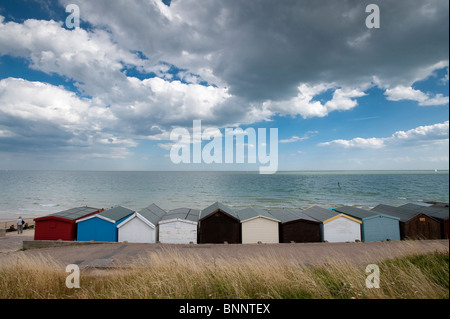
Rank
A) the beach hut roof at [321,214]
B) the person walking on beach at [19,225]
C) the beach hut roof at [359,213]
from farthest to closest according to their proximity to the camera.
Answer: the person walking on beach at [19,225] < the beach hut roof at [359,213] < the beach hut roof at [321,214]

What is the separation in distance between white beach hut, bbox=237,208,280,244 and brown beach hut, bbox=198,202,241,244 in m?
0.53

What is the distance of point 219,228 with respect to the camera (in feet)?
54.1

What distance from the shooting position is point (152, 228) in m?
16.4

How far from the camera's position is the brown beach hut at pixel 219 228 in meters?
16.3

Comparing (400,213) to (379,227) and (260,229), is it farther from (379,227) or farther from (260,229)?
(260,229)

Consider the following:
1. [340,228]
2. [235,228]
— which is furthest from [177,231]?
[340,228]

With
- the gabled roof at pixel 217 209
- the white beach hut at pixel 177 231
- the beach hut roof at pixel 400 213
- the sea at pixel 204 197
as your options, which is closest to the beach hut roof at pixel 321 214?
the beach hut roof at pixel 400 213

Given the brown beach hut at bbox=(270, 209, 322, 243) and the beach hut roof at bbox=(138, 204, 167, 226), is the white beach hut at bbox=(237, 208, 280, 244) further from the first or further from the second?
the beach hut roof at bbox=(138, 204, 167, 226)

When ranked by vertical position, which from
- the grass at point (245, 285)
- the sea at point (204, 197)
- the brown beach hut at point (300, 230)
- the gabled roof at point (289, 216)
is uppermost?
the grass at point (245, 285)

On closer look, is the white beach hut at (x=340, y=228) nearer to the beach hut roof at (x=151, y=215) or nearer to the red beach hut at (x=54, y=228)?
the beach hut roof at (x=151, y=215)

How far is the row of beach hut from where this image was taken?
54.0 ft

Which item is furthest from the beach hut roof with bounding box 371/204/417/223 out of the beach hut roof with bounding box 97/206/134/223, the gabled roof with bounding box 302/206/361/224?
the beach hut roof with bounding box 97/206/134/223
